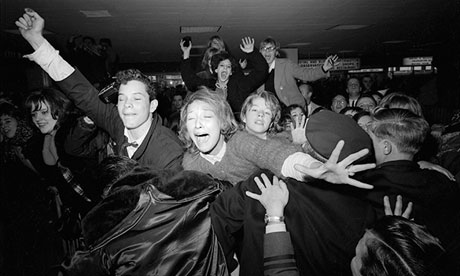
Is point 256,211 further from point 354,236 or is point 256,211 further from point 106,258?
point 106,258

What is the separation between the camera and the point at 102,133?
102 inches

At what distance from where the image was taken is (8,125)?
324cm

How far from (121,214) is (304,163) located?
0.78 m

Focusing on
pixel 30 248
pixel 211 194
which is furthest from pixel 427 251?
pixel 30 248

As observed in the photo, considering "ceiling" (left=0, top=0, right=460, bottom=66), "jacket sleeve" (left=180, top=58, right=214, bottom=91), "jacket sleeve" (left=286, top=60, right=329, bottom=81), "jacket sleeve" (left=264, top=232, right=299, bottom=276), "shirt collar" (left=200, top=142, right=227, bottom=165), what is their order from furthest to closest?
"ceiling" (left=0, top=0, right=460, bottom=66) < "jacket sleeve" (left=286, top=60, right=329, bottom=81) < "jacket sleeve" (left=180, top=58, right=214, bottom=91) < "shirt collar" (left=200, top=142, right=227, bottom=165) < "jacket sleeve" (left=264, top=232, right=299, bottom=276)

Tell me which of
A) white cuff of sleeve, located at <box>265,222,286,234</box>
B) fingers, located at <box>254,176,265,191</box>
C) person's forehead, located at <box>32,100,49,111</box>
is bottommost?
white cuff of sleeve, located at <box>265,222,286,234</box>

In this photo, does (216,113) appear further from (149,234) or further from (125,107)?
(149,234)

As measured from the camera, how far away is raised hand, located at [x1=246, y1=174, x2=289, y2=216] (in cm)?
113

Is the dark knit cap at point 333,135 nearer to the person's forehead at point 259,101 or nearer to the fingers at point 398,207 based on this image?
the fingers at point 398,207

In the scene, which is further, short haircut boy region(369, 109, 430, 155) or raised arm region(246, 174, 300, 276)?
short haircut boy region(369, 109, 430, 155)

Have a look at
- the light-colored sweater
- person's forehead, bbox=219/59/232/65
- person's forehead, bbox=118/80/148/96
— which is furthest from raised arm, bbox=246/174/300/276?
person's forehead, bbox=219/59/232/65

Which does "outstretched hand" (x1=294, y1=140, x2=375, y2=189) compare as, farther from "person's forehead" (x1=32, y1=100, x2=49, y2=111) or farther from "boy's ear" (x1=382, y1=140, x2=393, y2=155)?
"person's forehead" (x1=32, y1=100, x2=49, y2=111)

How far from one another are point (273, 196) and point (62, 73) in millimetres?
1688

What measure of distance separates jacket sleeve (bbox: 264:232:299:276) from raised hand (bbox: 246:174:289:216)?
89mm
